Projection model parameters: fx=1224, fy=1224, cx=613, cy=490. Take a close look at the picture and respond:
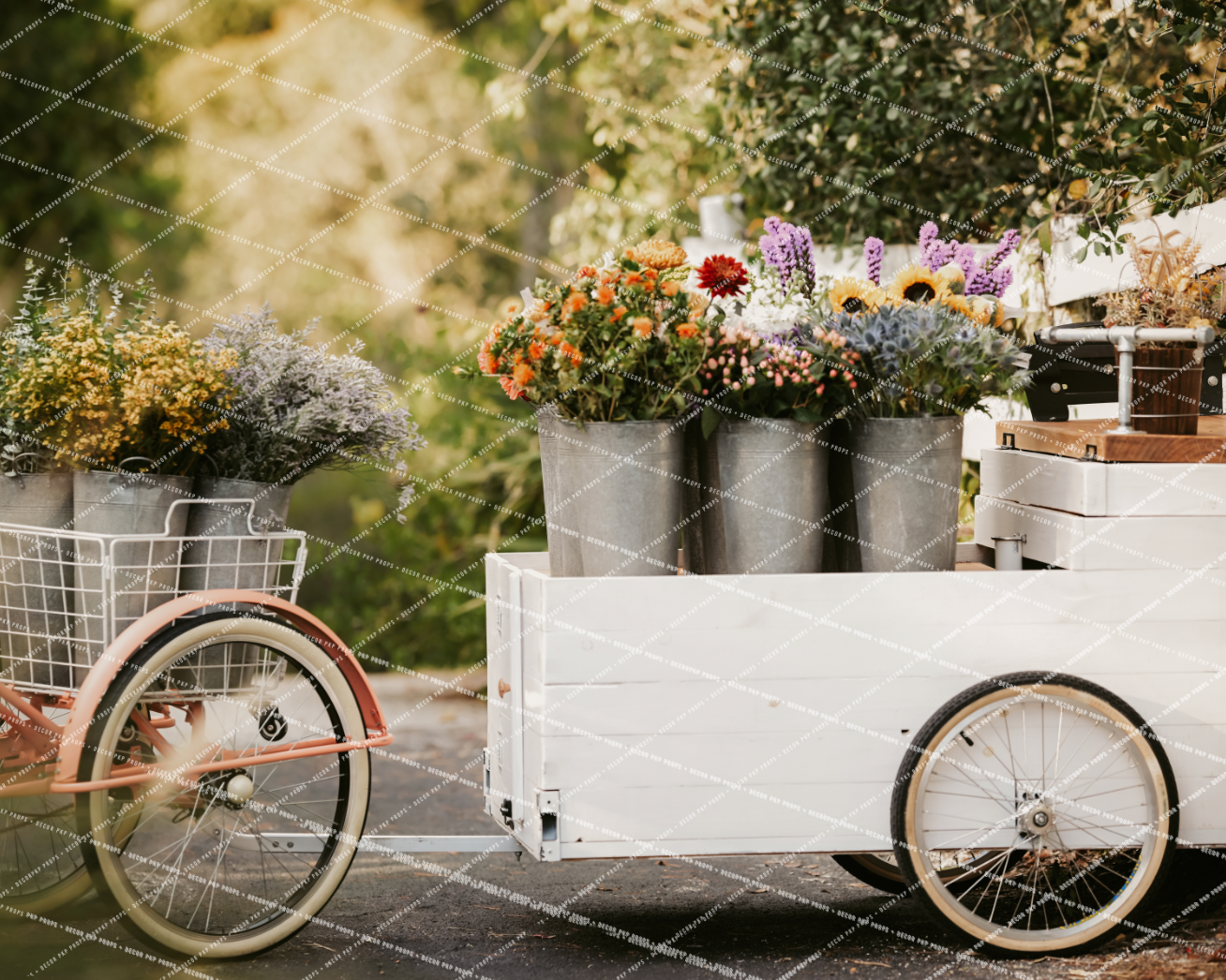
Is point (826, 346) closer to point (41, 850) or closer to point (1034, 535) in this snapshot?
point (1034, 535)

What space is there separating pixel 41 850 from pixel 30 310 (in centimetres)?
144

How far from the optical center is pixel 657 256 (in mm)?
2367

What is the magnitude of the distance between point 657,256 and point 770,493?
0.51 m

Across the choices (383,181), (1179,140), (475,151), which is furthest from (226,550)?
(383,181)

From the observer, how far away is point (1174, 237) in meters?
3.28

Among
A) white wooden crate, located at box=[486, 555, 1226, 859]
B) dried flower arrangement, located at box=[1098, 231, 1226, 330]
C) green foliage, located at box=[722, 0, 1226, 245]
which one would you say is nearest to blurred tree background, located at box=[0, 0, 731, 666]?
green foliage, located at box=[722, 0, 1226, 245]

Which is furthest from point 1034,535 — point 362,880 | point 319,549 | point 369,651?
point 319,549

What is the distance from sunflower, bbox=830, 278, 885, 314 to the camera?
2471 millimetres

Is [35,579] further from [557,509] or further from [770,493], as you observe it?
[770,493]

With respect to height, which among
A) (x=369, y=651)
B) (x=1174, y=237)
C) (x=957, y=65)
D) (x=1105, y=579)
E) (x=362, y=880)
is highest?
(x=957, y=65)

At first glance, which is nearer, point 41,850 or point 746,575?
point 746,575

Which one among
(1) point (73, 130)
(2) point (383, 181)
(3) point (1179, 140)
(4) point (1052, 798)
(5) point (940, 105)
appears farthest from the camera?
(2) point (383, 181)

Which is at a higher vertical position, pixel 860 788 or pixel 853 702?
pixel 853 702

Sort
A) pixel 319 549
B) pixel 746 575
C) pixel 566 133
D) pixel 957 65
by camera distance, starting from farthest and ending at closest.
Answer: pixel 566 133 < pixel 319 549 < pixel 957 65 < pixel 746 575
